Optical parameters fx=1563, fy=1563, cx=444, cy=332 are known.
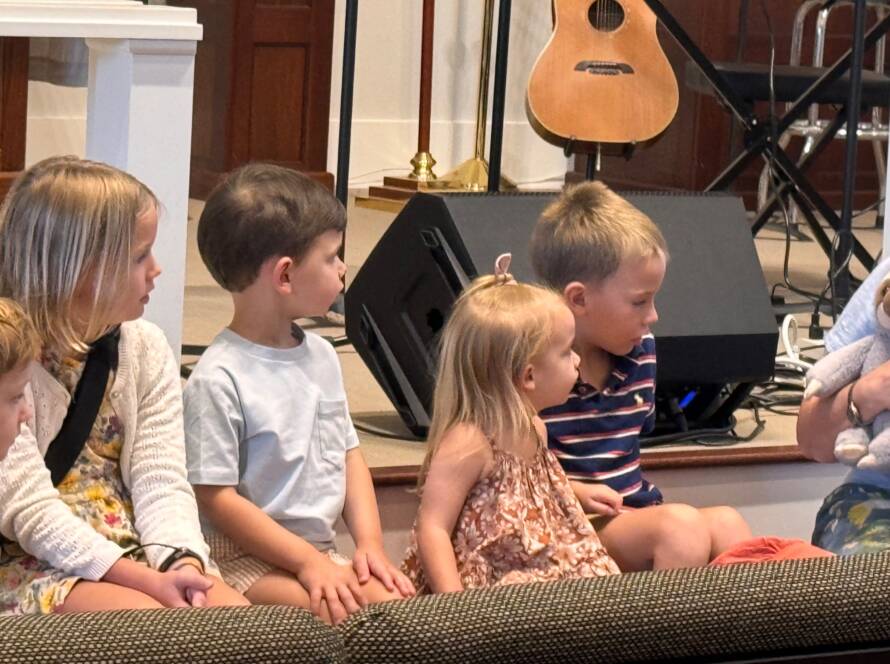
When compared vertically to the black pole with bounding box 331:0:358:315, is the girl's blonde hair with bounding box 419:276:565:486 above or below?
below

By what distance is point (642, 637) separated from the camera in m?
1.14

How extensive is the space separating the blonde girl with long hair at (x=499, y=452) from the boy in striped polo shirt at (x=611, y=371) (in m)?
0.12

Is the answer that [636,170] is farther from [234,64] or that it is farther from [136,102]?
[136,102]

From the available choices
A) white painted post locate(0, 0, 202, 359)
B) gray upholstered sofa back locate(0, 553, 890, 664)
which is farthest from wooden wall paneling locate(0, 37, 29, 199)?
gray upholstered sofa back locate(0, 553, 890, 664)

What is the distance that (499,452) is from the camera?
6.07 ft

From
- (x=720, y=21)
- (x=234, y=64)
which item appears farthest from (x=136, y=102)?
(x=720, y=21)

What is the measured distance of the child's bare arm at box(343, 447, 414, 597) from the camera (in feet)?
6.00

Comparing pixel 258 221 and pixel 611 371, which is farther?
pixel 611 371

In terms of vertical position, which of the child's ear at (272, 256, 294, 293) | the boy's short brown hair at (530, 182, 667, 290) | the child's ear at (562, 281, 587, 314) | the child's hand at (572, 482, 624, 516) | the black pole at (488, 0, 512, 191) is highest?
the black pole at (488, 0, 512, 191)

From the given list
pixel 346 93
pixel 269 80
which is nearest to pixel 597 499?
pixel 346 93

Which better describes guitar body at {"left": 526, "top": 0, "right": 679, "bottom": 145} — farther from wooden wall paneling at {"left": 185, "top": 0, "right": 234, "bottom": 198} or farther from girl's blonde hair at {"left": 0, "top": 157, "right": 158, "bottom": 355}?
girl's blonde hair at {"left": 0, "top": 157, "right": 158, "bottom": 355}

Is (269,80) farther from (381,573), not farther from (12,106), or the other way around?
(381,573)

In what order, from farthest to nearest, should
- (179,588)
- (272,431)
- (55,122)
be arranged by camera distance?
(55,122) → (272,431) → (179,588)

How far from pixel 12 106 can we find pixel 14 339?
165cm
